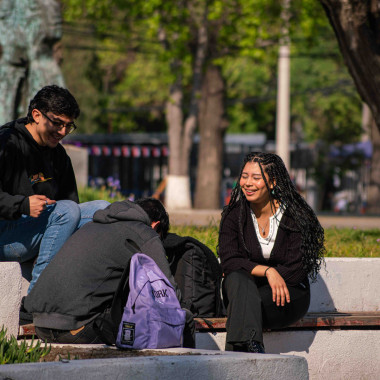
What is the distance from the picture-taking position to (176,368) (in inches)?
158

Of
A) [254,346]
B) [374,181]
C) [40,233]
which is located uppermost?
[40,233]

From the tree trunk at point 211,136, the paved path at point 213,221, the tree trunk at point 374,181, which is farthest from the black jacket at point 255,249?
the tree trunk at point 211,136

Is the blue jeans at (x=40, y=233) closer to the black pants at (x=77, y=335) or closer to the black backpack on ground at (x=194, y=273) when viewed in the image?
the black pants at (x=77, y=335)

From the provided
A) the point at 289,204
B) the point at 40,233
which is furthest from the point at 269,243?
the point at 40,233

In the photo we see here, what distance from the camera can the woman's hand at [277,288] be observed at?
522 cm

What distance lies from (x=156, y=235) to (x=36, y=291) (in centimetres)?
73

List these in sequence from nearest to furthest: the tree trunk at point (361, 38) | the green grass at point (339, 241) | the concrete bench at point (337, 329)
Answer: the concrete bench at point (337, 329)
the green grass at point (339, 241)
the tree trunk at point (361, 38)

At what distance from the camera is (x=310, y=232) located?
553 cm

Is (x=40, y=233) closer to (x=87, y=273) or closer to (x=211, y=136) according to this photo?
(x=87, y=273)

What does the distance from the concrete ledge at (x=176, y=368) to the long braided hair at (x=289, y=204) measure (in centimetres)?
Answer: 122

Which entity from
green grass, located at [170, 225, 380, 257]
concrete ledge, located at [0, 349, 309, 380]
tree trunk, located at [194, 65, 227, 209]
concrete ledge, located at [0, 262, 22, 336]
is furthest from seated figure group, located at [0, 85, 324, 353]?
tree trunk, located at [194, 65, 227, 209]

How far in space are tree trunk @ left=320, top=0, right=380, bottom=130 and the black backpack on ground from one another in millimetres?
3642

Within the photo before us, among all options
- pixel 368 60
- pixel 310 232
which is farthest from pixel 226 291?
pixel 368 60

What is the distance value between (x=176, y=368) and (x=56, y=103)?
191 centimetres
